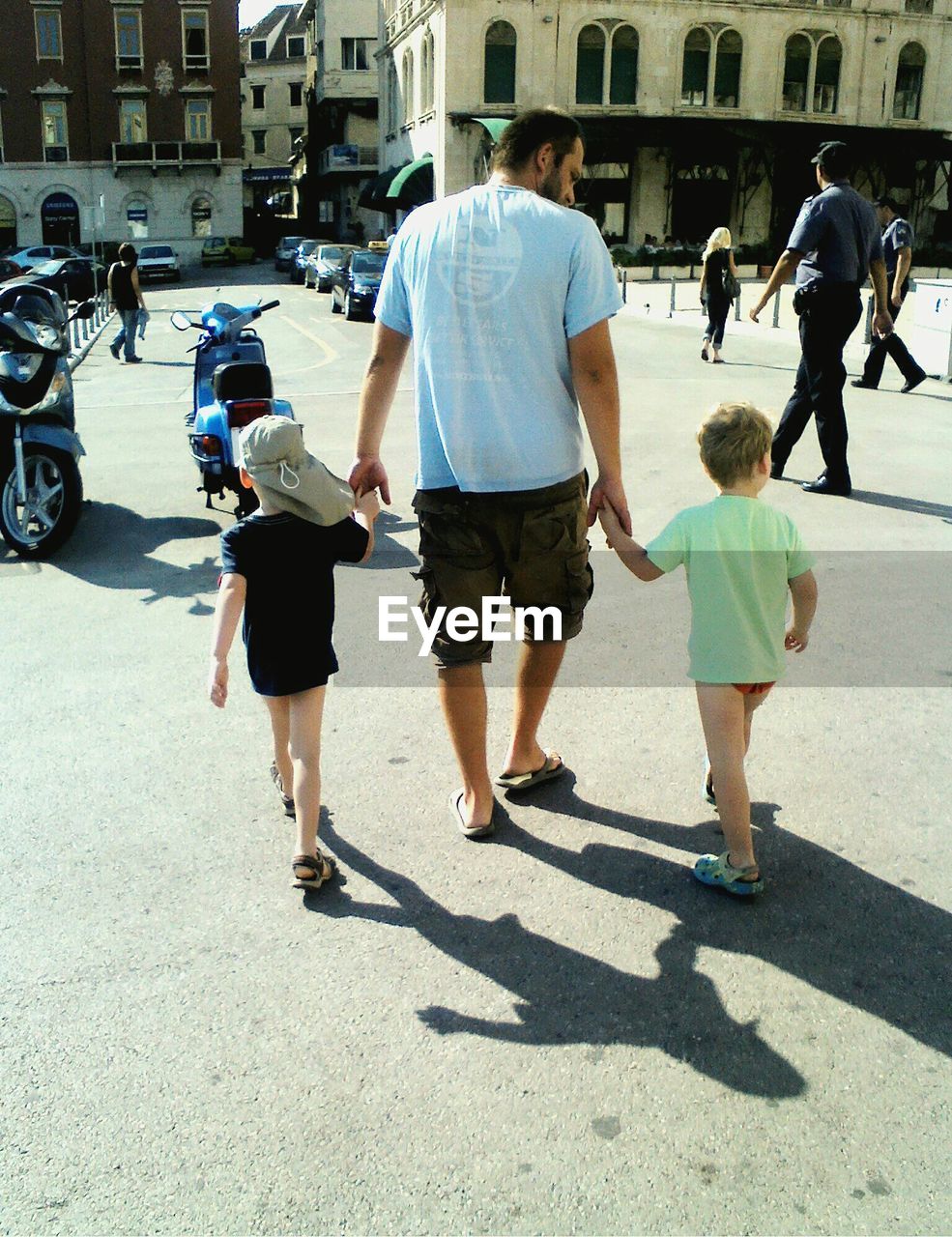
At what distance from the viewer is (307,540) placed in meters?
3.56

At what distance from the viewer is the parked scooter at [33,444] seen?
23.5ft

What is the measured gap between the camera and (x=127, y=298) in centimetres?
1905

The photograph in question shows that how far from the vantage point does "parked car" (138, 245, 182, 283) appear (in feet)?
165

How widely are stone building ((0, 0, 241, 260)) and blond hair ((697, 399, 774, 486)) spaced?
64.5 meters

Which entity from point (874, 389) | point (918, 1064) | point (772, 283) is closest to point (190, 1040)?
point (918, 1064)

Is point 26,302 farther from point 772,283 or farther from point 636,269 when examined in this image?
point 636,269

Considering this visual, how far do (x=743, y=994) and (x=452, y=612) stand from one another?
137cm

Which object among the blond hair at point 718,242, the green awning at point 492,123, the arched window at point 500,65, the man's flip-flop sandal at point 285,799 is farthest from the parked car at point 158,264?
the man's flip-flop sandal at point 285,799

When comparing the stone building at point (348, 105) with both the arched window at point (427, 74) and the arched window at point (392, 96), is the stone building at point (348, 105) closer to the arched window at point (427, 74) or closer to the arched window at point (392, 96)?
the arched window at point (392, 96)

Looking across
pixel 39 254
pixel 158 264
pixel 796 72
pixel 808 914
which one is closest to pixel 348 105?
pixel 158 264

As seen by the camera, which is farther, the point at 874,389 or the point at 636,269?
the point at 636,269

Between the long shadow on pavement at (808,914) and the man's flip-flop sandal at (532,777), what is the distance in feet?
0.57

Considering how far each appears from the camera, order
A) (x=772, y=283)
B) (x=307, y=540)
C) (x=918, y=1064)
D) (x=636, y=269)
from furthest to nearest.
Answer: (x=636, y=269), (x=772, y=283), (x=307, y=540), (x=918, y=1064)

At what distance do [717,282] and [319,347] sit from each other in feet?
24.0
